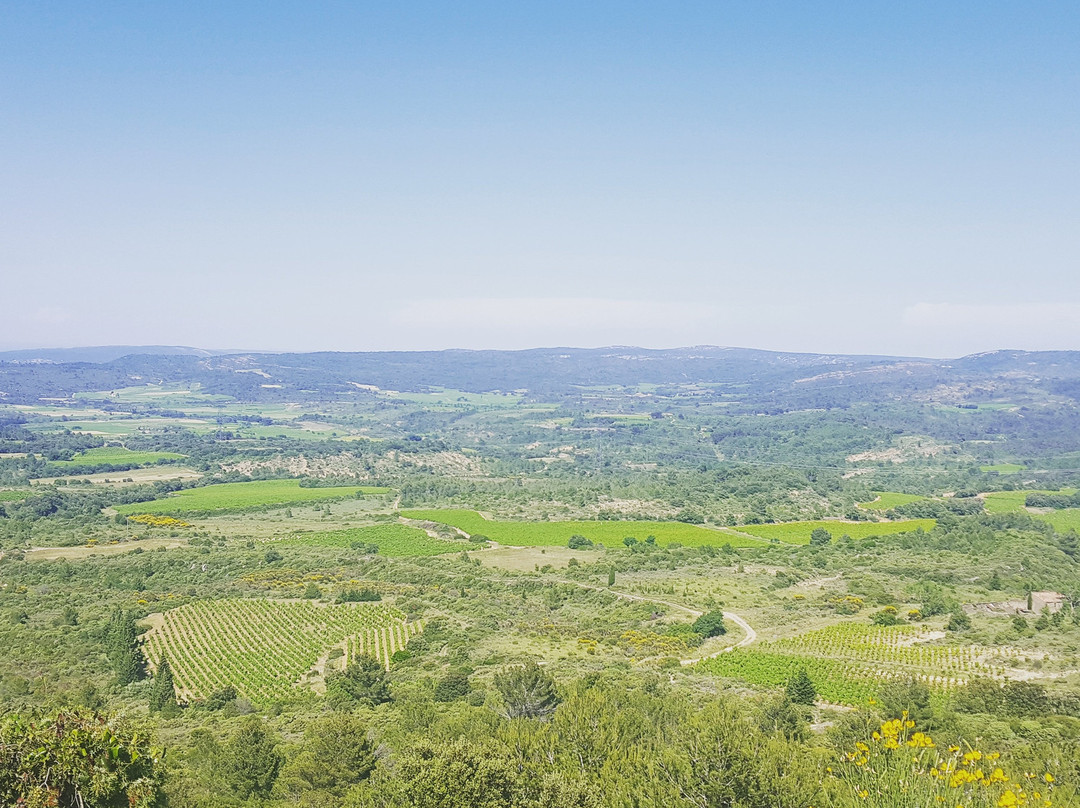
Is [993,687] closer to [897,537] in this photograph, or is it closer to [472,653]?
[472,653]

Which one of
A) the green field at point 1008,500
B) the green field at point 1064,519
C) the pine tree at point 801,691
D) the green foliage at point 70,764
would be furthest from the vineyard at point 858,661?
the green field at point 1008,500

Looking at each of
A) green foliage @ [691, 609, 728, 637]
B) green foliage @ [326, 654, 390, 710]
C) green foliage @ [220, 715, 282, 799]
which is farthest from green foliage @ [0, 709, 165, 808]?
green foliage @ [691, 609, 728, 637]

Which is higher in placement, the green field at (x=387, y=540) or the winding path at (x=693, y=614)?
the winding path at (x=693, y=614)

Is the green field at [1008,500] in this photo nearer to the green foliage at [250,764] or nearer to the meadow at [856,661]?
the meadow at [856,661]

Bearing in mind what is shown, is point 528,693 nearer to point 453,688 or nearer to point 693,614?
point 453,688

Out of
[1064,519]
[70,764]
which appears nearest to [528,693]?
[70,764]

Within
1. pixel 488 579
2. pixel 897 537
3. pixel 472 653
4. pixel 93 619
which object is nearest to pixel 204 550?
pixel 93 619

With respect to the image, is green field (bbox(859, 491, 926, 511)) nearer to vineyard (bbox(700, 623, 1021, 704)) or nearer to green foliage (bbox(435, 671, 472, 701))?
vineyard (bbox(700, 623, 1021, 704))
